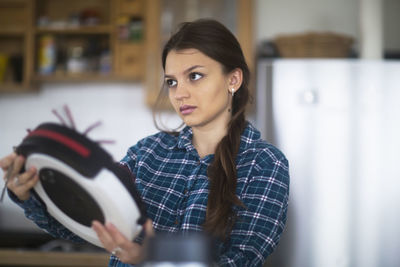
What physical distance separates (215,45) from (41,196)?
484 mm

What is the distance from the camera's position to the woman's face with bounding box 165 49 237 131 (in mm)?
1098

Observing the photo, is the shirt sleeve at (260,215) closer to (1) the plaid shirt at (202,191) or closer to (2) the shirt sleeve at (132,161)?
(1) the plaid shirt at (202,191)

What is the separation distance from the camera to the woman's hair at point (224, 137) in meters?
1.03

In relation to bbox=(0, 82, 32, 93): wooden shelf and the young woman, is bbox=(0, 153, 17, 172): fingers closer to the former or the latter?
the young woman

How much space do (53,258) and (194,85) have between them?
159cm

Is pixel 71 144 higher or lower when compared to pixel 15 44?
lower

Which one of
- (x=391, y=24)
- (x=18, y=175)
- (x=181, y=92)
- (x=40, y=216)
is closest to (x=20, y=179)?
(x=18, y=175)

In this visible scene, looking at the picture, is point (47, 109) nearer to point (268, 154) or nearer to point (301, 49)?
point (301, 49)

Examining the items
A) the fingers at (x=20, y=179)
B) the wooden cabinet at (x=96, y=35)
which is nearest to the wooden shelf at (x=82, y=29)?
the wooden cabinet at (x=96, y=35)

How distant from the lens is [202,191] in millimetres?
1110

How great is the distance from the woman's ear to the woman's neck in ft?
0.31

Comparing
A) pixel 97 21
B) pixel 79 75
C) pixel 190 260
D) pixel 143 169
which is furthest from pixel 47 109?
pixel 190 260

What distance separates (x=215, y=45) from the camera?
1.12m

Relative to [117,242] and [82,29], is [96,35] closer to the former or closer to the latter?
[82,29]
